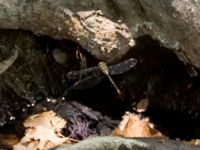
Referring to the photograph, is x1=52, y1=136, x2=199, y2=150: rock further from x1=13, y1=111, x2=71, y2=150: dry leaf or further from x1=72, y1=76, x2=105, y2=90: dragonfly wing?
x1=72, y1=76, x2=105, y2=90: dragonfly wing

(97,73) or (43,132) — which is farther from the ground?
(97,73)

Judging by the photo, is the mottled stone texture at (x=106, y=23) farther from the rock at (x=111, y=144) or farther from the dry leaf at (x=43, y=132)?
the rock at (x=111, y=144)

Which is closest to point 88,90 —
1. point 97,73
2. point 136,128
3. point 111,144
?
point 97,73

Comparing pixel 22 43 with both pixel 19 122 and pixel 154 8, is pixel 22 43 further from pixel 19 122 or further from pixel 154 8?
pixel 154 8

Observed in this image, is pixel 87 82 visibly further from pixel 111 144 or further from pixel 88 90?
pixel 111 144

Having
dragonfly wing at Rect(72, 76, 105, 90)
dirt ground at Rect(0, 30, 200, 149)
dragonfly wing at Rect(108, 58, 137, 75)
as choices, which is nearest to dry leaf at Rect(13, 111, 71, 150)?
dirt ground at Rect(0, 30, 200, 149)

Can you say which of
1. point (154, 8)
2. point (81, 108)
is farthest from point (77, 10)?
point (81, 108)
